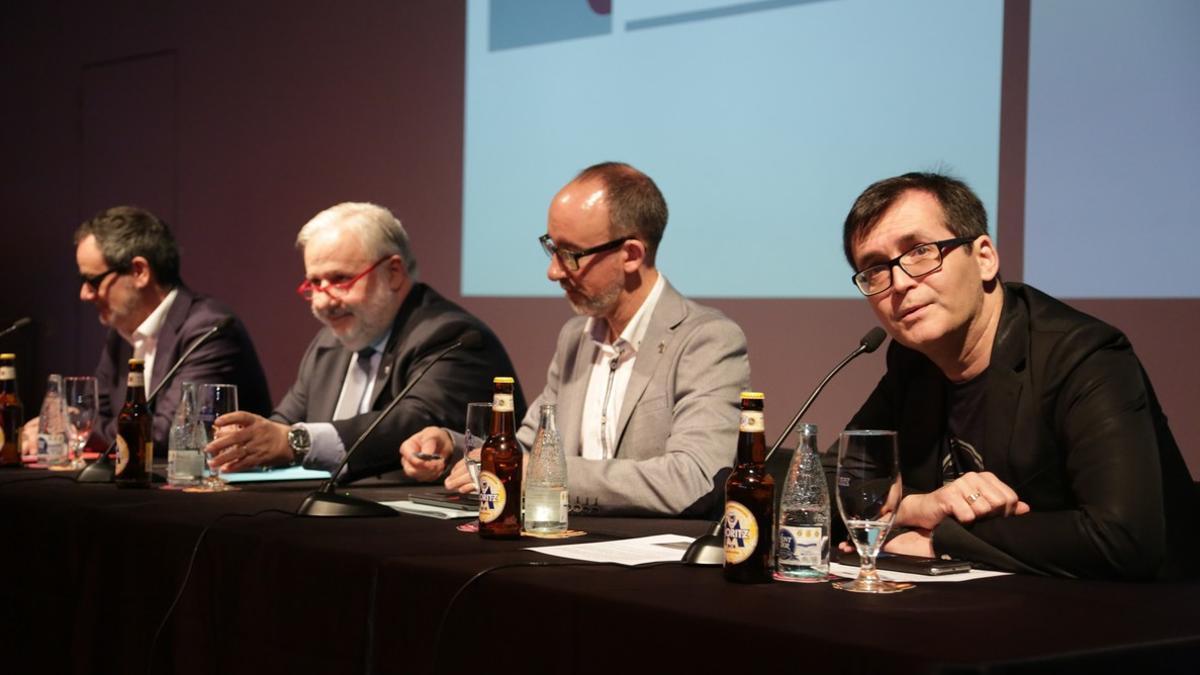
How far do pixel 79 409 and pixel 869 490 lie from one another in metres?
2.43

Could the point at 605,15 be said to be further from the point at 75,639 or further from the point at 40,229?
the point at 40,229

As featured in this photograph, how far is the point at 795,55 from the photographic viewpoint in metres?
3.71

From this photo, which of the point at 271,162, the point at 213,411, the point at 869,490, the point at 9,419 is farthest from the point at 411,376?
the point at 271,162

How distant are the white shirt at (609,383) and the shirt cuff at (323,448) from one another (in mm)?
598

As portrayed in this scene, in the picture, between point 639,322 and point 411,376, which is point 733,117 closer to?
point 639,322

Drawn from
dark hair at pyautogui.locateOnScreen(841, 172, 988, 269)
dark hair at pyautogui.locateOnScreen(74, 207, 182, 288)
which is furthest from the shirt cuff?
dark hair at pyautogui.locateOnScreen(841, 172, 988, 269)


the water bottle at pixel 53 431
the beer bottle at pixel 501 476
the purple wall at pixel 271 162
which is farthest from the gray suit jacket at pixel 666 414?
the water bottle at pixel 53 431

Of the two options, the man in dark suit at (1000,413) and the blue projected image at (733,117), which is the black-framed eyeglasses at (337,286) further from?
the man in dark suit at (1000,413)

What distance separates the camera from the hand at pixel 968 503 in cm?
192

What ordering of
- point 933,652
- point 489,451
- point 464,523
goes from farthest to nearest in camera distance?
point 464,523, point 489,451, point 933,652

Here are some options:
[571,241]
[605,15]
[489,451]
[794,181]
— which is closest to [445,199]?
[605,15]

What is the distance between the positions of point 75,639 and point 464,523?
0.81 m

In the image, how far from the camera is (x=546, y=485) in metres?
2.27


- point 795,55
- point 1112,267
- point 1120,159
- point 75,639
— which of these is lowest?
point 75,639
